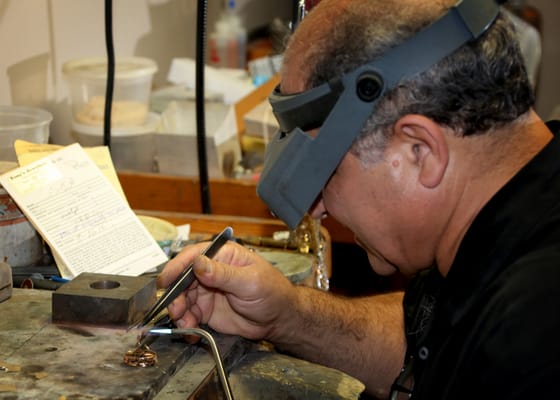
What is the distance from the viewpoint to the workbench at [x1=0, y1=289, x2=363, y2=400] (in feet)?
3.47

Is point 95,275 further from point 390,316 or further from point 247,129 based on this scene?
point 247,129

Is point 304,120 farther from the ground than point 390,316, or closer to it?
farther from the ground

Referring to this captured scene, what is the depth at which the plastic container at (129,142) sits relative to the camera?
2.27m

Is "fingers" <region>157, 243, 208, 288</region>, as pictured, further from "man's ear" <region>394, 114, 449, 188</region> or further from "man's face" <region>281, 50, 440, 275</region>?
"man's ear" <region>394, 114, 449, 188</region>

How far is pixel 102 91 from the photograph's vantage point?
2348 mm

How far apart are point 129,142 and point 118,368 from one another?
4.29ft

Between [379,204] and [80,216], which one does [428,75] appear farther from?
[80,216]

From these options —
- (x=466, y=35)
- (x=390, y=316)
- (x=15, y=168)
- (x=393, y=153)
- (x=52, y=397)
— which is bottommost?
(x=390, y=316)

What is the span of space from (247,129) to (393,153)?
1535 millimetres

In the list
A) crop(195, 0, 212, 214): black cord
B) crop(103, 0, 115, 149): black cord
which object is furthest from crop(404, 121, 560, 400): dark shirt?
crop(103, 0, 115, 149): black cord

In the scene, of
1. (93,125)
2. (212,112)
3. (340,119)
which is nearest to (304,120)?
(340,119)

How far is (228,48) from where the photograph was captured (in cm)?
359

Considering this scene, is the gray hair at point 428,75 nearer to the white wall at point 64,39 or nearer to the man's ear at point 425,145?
the man's ear at point 425,145

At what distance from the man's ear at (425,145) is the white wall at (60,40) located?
132cm
